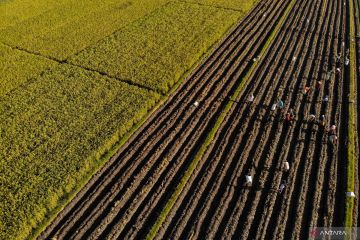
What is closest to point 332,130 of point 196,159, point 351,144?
point 351,144

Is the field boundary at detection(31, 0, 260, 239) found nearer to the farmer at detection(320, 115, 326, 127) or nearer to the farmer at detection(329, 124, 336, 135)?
the farmer at detection(320, 115, 326, 127)

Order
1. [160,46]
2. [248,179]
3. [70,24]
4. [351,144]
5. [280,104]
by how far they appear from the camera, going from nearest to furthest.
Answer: [248,179], [351,144], [280,104], [160,46], [70,24]

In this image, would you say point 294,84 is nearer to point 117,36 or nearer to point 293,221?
point 293,221

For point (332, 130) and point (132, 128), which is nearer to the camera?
point (332, 130)

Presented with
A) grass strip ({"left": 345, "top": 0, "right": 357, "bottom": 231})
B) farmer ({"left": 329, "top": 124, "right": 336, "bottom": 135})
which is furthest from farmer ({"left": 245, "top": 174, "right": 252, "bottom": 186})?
farmer ({"left": 329, "top": 124, "right": 336, "bottom": 135})

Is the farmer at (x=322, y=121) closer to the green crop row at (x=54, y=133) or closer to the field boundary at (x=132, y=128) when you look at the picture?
the field boundary at (x=132, y=128)

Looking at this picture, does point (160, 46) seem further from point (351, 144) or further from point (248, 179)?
point (351, 144)
